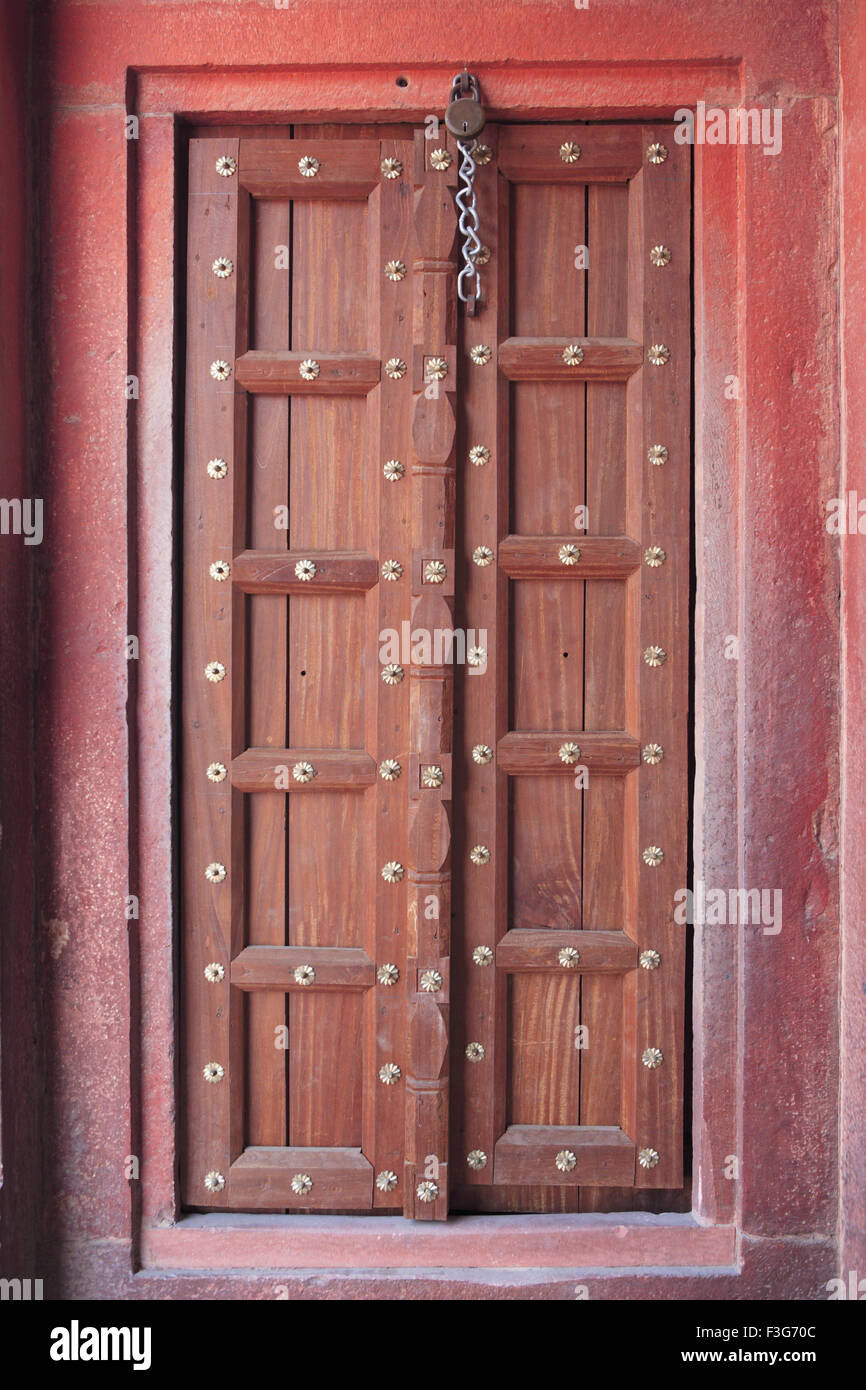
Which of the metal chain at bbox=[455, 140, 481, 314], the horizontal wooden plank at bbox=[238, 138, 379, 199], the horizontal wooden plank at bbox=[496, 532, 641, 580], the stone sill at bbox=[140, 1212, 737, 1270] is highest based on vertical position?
the horizontal wooden plank at bbox=[238, 138, 379, 199]

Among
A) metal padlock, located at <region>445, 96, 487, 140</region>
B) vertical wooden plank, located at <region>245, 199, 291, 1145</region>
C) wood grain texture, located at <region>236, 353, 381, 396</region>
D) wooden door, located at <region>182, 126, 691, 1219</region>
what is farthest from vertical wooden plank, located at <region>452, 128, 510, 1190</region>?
vertical wooden plank, located at <region>245, 199, 291, 1145</region>

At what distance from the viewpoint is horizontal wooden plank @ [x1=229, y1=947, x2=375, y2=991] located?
76.3 inches

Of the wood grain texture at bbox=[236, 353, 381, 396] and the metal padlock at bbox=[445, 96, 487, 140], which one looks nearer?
the metal padlock at bbox=[445, 96, 487, 140]

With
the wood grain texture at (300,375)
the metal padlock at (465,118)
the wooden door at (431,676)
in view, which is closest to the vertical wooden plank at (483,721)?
the wooden door at (431,676)

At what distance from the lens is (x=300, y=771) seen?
1.93 meters

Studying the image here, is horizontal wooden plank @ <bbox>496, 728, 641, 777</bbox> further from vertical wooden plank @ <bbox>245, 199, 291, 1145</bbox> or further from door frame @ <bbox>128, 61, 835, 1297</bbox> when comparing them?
vertical wooden plank @ <bbox>245, 199, 291, 1145</bbox>

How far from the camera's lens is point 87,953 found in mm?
1901

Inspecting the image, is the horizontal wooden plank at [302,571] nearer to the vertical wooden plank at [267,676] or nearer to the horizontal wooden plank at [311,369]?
the vertical wooden plank at [267,676]

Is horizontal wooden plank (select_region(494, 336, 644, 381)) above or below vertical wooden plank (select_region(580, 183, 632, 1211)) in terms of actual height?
above

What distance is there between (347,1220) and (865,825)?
55.7 inches

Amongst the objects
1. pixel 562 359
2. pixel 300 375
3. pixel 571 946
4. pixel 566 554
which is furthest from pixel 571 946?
pixel 300 375

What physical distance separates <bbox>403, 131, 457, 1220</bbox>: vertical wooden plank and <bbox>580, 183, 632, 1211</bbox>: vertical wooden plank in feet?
1.05

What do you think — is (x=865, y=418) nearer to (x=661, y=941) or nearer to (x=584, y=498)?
(x=584, y=498)

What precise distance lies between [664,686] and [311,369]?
3.44 feet
